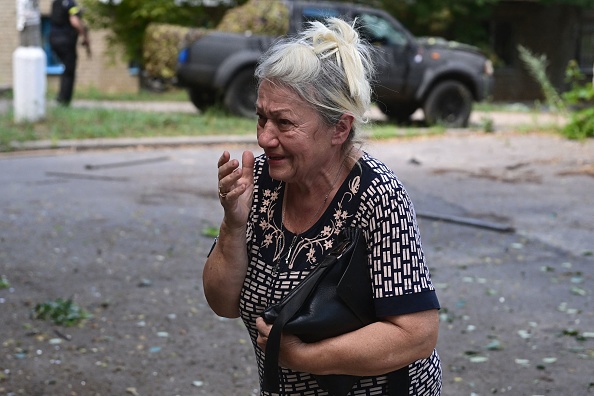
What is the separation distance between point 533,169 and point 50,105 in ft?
29.3

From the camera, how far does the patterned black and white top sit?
2.56 metres

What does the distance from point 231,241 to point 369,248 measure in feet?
1.38

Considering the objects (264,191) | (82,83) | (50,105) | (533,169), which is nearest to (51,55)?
(82,83)

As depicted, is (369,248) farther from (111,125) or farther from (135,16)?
(135,16)

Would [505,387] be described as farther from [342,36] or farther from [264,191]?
[342,36]

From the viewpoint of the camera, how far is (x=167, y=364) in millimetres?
5180

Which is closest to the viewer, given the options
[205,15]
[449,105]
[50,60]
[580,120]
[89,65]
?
[580,120]

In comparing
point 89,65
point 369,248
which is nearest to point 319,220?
point 369,248

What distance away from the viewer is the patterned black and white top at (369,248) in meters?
2.56

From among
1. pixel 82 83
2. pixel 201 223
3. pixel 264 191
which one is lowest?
pixel 82 83

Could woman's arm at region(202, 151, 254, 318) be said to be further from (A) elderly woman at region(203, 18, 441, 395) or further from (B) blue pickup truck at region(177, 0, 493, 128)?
(B) blue pickup truck at region(177, 0, 493, 128)

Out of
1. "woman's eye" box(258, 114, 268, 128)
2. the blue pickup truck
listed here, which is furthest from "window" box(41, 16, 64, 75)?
"woman's eye" box(258, 114, 268, 128)

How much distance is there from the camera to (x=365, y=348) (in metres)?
2.52

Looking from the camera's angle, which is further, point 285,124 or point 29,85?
point 29,85
